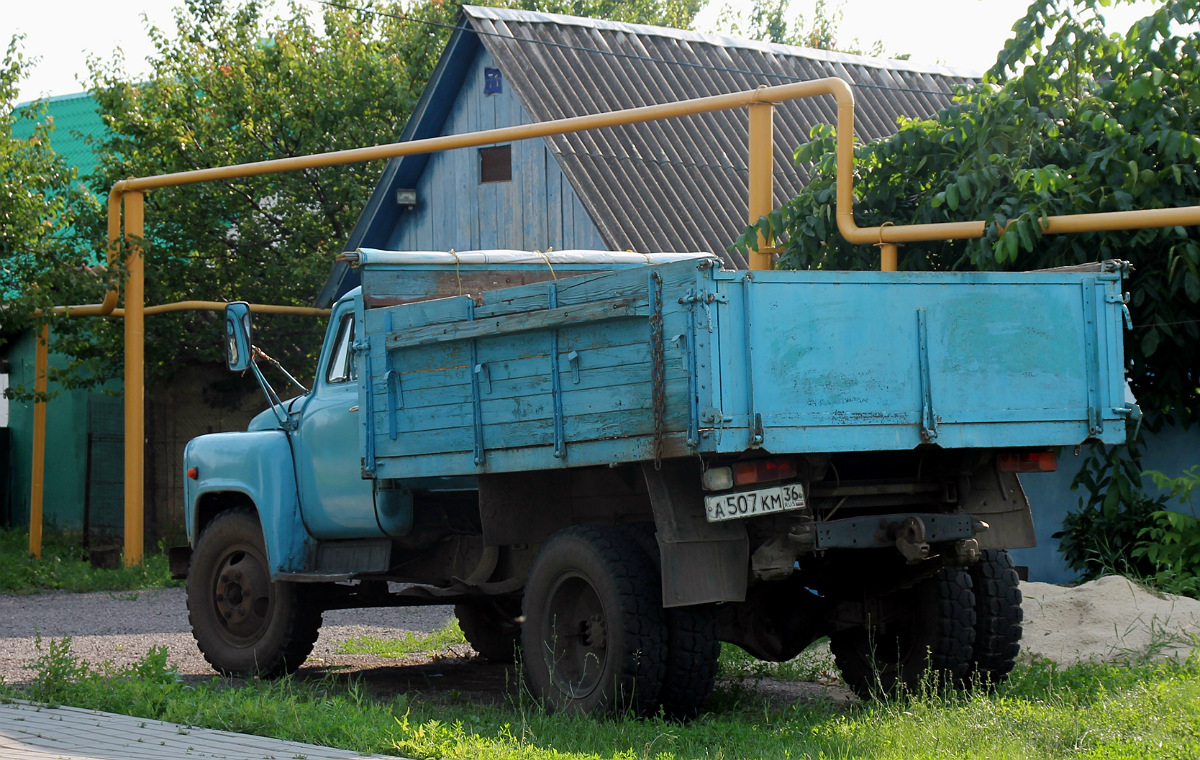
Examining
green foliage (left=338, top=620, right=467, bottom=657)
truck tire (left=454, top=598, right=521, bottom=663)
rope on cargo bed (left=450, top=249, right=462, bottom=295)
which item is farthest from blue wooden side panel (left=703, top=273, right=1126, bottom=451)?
green foliage (left=338, top=620, right=467, bottom=657)

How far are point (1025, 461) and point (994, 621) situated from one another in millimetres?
977

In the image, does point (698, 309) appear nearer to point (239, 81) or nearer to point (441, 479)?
point (441, 479)

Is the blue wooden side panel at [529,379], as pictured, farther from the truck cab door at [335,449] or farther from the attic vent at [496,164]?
the attic vent at [496,164]

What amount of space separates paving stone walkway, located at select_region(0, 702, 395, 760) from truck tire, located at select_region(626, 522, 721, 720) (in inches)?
59.2

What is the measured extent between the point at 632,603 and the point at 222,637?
3798 millimetres

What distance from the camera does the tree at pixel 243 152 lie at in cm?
2086

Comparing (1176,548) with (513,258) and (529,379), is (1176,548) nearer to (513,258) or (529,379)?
(513,258)

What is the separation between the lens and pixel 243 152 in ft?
73.8

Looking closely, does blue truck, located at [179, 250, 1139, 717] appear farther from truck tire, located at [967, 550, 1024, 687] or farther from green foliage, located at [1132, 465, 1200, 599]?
green foliage, located at [1132, 465, 1200, 599]

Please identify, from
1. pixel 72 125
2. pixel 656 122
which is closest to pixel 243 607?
pixel 656 122

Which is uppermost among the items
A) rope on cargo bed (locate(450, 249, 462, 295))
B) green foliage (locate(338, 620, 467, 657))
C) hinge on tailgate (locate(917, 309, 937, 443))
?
rope on cargo bed (locate(450, 249, 462, 295))

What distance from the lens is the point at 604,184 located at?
53.4 feet

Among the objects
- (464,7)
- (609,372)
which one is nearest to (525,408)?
(609,372)

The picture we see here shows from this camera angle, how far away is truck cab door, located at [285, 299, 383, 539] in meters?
8.94
